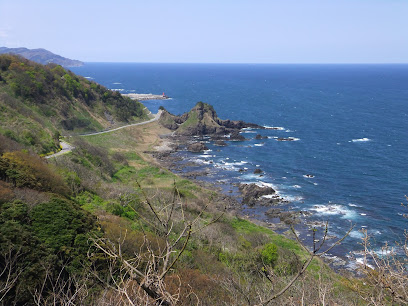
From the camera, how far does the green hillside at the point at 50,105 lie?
1737 inches

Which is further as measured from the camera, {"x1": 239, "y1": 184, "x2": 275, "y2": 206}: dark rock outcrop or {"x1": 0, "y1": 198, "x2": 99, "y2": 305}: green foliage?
{"x1": 239, "y1": 184, "x2": 275, "y2": 206}: dark rock outcrop

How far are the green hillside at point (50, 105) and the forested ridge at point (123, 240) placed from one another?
0.99 feet

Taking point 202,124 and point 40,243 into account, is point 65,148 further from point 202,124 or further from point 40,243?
point 202,124

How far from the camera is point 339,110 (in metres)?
110

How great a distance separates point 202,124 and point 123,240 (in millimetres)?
79279

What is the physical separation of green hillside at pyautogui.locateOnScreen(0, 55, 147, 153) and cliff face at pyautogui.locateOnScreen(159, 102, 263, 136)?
10844 mm

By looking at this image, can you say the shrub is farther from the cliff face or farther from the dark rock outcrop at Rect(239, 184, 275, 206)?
the cliff face

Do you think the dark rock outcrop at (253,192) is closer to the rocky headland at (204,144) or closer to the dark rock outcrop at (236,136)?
the rocky headland at (204,144)

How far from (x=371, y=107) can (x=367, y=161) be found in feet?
200

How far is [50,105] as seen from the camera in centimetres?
6844

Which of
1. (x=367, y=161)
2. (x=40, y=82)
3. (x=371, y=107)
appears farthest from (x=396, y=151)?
(x=40, y=82)

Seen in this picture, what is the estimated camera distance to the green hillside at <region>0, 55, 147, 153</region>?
145 feet

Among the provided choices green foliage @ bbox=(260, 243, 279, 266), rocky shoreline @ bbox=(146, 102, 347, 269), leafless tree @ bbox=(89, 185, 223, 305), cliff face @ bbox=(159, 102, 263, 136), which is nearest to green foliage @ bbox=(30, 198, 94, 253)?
leafless tree @ bbox=(89, 185, 223, 305)

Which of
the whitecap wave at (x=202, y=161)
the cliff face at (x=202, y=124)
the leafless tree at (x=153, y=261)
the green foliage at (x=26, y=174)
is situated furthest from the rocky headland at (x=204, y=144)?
the leafless tree at (x=153, y=261)
